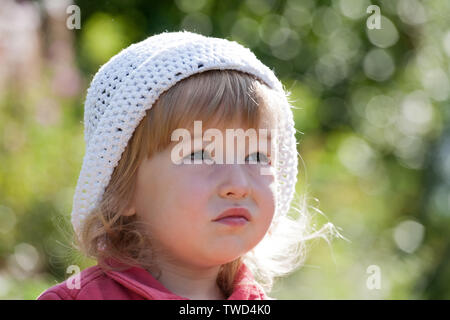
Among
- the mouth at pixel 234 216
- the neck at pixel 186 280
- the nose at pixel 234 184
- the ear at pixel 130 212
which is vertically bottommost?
the neck at pixel 186 280

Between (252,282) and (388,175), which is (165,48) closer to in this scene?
(252,282)

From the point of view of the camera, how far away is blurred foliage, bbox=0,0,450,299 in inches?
150

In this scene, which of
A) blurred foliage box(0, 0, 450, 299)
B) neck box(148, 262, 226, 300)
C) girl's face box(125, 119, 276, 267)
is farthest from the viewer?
blurred foliage box(0, 0, 450, 299)

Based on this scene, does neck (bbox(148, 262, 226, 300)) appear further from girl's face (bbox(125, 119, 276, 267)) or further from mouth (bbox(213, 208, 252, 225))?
mouth (bbox(213, 208, 252, 225))

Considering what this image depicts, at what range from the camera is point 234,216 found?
5.27 ft

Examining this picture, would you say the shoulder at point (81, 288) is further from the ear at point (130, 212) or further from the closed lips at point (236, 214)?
the closed lips at point (236, 214)

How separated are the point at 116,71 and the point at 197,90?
259 millimetres

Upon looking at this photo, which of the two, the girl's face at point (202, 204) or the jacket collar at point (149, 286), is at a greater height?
the girl's face at point (202, 204)

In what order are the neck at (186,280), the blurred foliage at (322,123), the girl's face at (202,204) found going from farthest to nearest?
the blurred foliage at (322,123) → the neck at (186,280) → the girl's face at (202,204)

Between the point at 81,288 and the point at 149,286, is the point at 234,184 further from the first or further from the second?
the point at 81,288

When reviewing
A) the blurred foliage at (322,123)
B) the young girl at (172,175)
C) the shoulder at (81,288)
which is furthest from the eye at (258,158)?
the blurred foliage at (322,123)

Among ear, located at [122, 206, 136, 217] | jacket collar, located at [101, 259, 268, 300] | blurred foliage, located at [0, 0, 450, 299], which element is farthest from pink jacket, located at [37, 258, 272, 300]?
blurred foliage, located at [0, 0, 450, 299]

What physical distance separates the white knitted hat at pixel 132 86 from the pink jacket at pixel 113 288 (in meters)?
0.19

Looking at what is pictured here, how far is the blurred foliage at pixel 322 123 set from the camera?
3.80m
